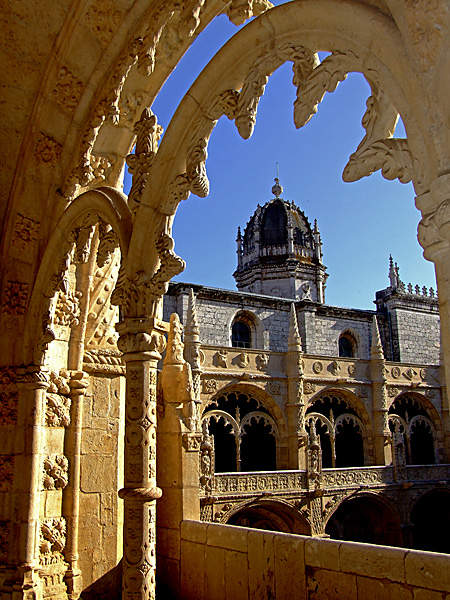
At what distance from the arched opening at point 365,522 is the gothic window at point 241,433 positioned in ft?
10.2

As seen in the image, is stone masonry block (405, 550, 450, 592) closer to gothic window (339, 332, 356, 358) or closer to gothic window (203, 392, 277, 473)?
gothic window (203, 392, 277, 473)

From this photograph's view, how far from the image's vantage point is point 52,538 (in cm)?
494

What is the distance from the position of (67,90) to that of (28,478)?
313 centimetres

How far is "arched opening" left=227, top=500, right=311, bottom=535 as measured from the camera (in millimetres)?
18688

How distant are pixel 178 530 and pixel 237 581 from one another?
92 centimetres

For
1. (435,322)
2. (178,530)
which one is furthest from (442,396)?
(178,530)

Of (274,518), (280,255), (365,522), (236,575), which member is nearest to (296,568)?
(236,575)

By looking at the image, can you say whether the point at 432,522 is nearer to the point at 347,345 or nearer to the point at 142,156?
the point at 347,345

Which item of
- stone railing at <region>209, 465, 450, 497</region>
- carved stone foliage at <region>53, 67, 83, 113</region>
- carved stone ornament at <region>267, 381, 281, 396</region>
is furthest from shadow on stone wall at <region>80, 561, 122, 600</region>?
carved stone ornament at <region>267, 381, 281, 396</region>

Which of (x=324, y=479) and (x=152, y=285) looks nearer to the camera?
(x=152, y=285)

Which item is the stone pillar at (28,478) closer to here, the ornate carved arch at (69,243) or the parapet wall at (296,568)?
the ornate carved arch at (69,243)

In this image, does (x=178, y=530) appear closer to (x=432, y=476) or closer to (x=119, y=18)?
(x=119, y=18)

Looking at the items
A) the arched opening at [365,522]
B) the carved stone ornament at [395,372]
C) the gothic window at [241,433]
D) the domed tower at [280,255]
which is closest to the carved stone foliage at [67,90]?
the gothic window at [241,433]

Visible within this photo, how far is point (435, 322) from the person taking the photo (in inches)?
1241
